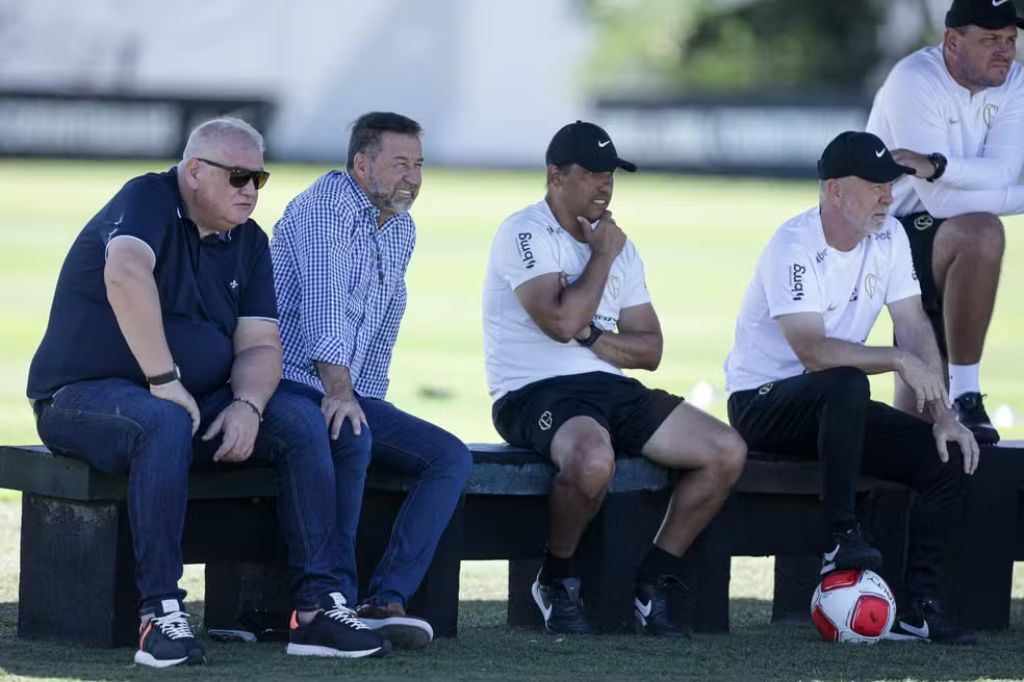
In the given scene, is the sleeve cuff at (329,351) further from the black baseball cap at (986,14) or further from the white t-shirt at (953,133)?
the black baseball cap at (986,14)

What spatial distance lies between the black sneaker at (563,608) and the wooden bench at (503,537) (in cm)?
13

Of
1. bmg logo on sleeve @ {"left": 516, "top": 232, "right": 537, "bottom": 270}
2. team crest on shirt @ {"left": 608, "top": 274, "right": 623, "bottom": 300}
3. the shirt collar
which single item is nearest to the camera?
the shirt collar

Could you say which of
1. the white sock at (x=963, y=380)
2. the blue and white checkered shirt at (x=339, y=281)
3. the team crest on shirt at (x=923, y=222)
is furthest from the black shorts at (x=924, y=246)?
the blue and white checkered shirt at (x=339, y=281)

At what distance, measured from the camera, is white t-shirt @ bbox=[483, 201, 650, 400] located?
19.8 ft

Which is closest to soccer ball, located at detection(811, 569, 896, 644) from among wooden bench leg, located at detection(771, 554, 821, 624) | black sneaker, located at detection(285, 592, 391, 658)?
wooden bench leg, located at detection(771, 554, 821, 624)

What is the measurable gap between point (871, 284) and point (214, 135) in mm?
A: 2267

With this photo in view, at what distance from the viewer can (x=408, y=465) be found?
5.54 metres

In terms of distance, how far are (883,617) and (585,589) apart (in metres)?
0.91

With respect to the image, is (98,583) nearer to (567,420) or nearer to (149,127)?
(567,420)

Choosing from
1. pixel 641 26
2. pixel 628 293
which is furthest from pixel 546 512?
pixel 641 26

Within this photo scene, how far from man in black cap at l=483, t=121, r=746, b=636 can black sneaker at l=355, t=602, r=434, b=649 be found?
24.8 inches

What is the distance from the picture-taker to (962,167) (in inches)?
267

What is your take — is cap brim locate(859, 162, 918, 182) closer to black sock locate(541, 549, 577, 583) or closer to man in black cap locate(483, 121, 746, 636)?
man in black cap locate(483, 121, 746, 636)

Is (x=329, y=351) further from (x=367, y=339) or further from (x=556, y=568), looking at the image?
(x=556, y=568)
